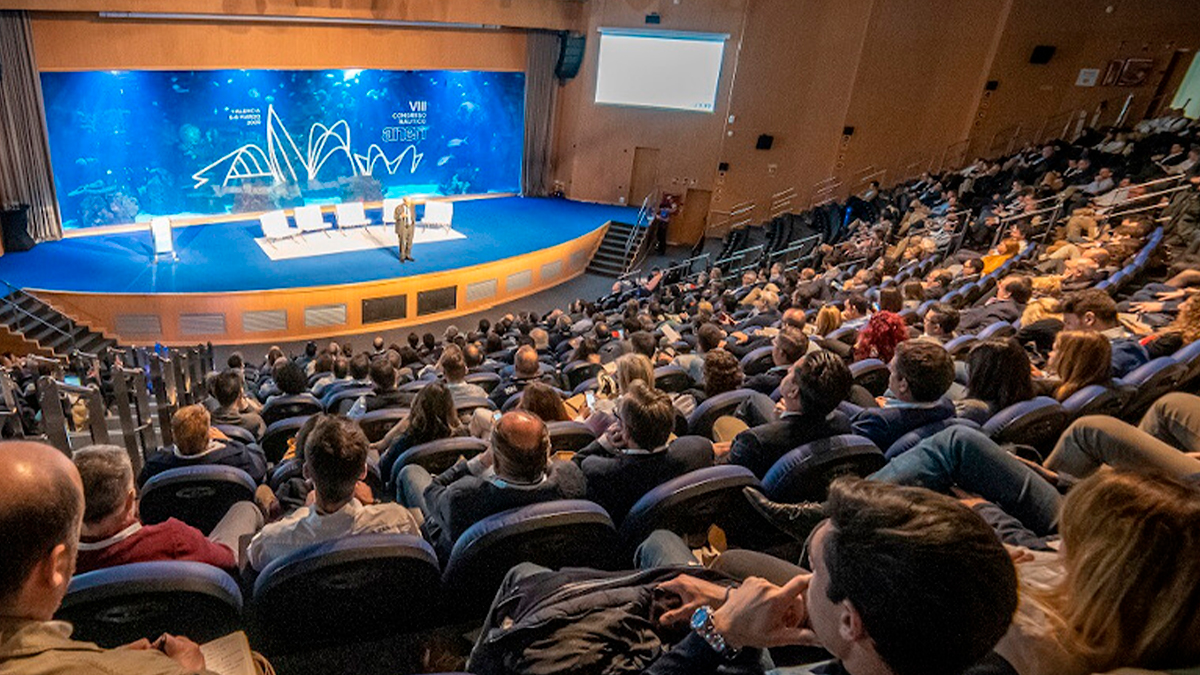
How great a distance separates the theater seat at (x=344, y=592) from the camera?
83.0 inches

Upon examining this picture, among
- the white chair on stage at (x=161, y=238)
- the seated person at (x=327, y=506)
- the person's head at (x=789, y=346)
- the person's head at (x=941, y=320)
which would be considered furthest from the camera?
the white chair on stage at (x=161, y=238)

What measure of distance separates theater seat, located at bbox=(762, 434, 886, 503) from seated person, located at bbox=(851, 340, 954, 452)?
254 mm

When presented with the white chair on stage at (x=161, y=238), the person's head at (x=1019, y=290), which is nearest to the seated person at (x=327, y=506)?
the person's head at (x=1019, y=290)

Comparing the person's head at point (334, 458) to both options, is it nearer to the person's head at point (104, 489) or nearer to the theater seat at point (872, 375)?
the person's head at point (104, 489)

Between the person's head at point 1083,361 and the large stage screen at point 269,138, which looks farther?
the large stage screen at point 269,138

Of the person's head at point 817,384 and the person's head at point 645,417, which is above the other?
the person's head at point 817,384

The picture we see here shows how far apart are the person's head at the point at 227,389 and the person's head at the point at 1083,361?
4.72 m

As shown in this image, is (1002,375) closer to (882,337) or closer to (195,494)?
(882,337)

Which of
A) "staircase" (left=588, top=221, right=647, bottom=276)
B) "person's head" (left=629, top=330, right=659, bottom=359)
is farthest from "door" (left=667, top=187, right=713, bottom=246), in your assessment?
"person's head" (left=629, top=330, right=659, bottom=359)

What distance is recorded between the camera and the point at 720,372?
409cm

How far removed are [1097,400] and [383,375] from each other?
3950 mm

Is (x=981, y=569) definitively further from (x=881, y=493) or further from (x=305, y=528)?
(x=305, y=528)

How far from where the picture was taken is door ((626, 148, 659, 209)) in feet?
53.6

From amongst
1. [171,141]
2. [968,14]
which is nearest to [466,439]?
[171,141]
